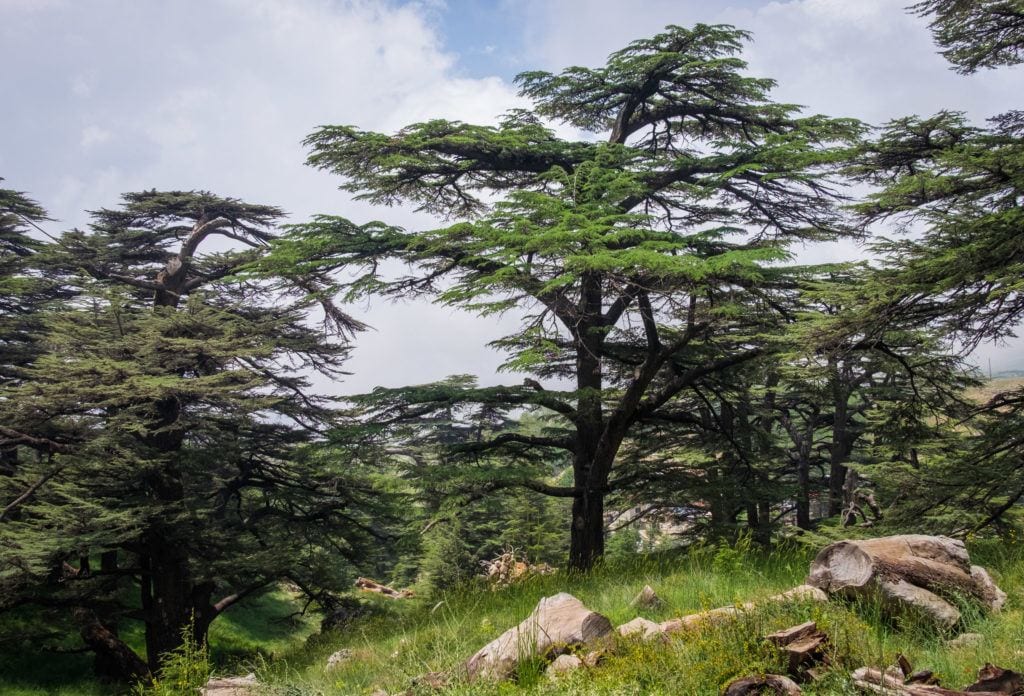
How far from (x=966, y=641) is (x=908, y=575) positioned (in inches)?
29.2

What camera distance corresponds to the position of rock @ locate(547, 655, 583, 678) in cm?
501

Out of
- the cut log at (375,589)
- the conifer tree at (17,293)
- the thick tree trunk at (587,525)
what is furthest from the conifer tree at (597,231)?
the cut log at (375,589)

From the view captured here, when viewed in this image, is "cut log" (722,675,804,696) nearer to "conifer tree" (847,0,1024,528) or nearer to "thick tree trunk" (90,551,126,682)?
"conifer tree" (847,0,1024,528)

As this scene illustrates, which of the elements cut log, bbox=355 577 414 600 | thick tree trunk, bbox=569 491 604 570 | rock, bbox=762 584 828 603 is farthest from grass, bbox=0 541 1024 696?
cut log, bbox=355 577 414 600

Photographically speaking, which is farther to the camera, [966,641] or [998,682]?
[966,641]

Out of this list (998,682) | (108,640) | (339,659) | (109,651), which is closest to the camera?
(998,682)

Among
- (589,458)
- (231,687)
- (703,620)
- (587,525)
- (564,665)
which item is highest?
(589,458)

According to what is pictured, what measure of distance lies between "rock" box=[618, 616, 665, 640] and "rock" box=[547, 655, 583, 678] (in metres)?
0.56

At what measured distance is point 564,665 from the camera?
521cm

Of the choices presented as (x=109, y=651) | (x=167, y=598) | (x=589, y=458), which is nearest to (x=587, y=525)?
(x=589, y=458)

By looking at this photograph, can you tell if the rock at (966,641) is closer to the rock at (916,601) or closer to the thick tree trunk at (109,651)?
the rock at (916,601)

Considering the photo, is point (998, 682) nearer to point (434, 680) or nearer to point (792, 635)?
point (792, 635)

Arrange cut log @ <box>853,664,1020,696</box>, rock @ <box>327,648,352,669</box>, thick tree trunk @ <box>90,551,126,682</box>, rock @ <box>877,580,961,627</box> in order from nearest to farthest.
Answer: cut log @ <box>853,664,1020,696</box> → rock @ <box>877,580,961,627</box> → rock @ <box>327,648,352,669</box> → thick tree trunk @ <box>90,551,126,682</box>

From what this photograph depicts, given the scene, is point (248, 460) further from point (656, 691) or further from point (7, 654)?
point (656, 691)
